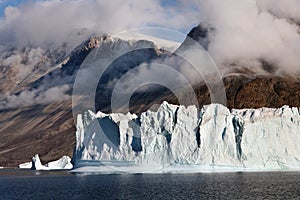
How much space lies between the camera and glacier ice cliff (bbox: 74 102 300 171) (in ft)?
231

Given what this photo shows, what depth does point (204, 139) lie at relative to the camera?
70125 mm

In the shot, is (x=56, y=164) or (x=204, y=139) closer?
(x=204, y=139)

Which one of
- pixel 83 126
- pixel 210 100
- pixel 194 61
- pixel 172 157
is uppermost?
pixel 194 61

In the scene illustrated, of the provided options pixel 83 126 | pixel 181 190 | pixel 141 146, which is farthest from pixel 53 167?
pixel 181 190

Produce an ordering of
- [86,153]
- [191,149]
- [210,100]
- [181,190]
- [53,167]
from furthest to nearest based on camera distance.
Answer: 1. [210,100]
2. [53,167]
3. [86,153]
4. [191,149]
5. [181,190]

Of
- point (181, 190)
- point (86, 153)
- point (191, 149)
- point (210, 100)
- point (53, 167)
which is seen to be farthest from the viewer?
point (210, 100)

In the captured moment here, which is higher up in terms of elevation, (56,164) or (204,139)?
(56,164)

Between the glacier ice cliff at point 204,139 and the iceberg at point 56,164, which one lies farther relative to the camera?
the iceberg at point 56,164

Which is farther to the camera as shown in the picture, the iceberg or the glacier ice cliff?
the iceberg

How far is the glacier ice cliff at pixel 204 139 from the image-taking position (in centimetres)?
7038

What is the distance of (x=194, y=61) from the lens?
7761 inches

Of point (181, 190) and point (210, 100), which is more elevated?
point (210, 100)

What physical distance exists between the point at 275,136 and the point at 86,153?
30860 mm

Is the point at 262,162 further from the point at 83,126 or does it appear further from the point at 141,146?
the point at 83,126
